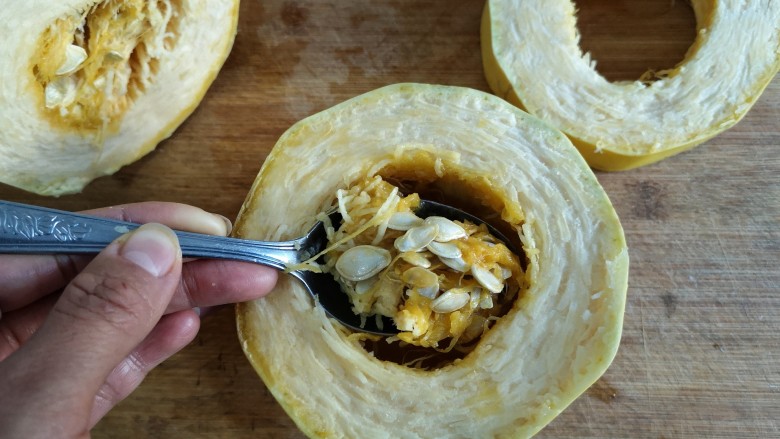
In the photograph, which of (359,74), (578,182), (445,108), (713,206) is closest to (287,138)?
(445,108)

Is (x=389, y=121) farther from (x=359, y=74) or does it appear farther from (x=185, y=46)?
(x=185, y=46)

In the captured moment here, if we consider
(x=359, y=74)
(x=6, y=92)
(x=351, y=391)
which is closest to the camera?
(x=351, y=391)

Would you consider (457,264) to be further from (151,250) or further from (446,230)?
(151,250)

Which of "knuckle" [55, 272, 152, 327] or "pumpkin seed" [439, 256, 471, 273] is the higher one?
"knuckle" [55, 272, 152, 327]

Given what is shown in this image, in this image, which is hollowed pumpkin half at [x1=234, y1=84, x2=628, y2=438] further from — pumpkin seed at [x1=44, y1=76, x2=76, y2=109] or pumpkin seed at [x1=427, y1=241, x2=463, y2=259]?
pumpkin seed at [x1=44, y1=76, x2=76, y2=109]

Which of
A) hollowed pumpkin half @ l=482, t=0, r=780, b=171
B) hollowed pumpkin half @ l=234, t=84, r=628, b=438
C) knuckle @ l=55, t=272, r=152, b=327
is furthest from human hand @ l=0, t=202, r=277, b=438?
hollowed pumpkin half @ l=482, t=0, r=780, b=171

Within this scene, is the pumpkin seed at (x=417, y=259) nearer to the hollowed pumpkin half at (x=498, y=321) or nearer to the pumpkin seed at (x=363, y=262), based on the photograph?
the pumpkin seed at (x=363, y=262)
